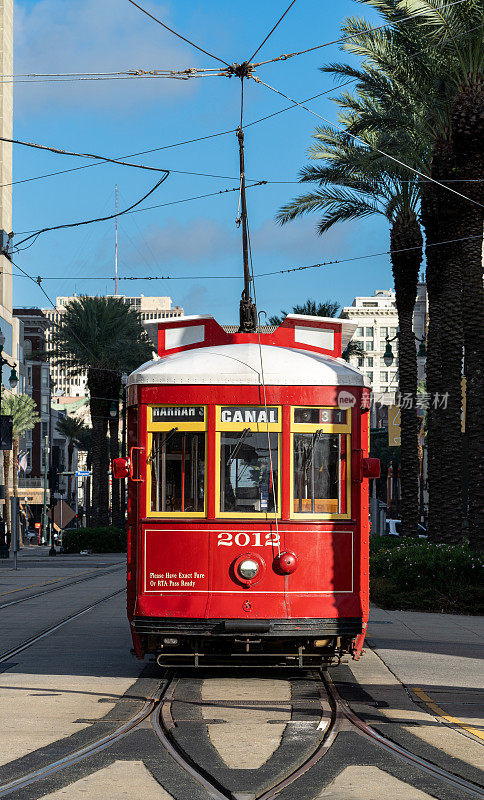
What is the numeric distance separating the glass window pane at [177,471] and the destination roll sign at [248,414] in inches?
12.2

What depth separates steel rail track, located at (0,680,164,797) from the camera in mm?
6992

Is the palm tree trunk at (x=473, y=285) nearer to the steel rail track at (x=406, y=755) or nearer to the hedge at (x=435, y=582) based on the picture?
the hedge at (x=435, y=582)

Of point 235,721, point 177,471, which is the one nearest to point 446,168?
point 177,471

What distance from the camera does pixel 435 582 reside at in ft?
67.0

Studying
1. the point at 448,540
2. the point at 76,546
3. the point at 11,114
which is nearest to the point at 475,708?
the point at 448,540

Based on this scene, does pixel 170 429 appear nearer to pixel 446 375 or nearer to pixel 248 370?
pixel 248 370

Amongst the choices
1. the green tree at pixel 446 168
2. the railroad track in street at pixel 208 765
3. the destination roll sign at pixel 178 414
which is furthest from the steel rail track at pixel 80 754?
the green tree at pixel 446 168

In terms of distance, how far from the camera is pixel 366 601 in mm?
11062

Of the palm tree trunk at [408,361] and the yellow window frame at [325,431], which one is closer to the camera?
the yellow window frame at [325,431]

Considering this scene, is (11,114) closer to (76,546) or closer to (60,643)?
(76,546)

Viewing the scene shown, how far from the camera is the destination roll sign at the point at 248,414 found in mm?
10961

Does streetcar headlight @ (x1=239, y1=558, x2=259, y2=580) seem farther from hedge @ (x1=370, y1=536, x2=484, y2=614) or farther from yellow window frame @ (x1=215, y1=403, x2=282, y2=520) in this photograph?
hedge @ (x1=370, y1=536, x2=484, y2=614)

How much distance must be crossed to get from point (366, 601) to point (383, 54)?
1700cm

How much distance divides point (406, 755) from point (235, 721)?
5.82 feet
